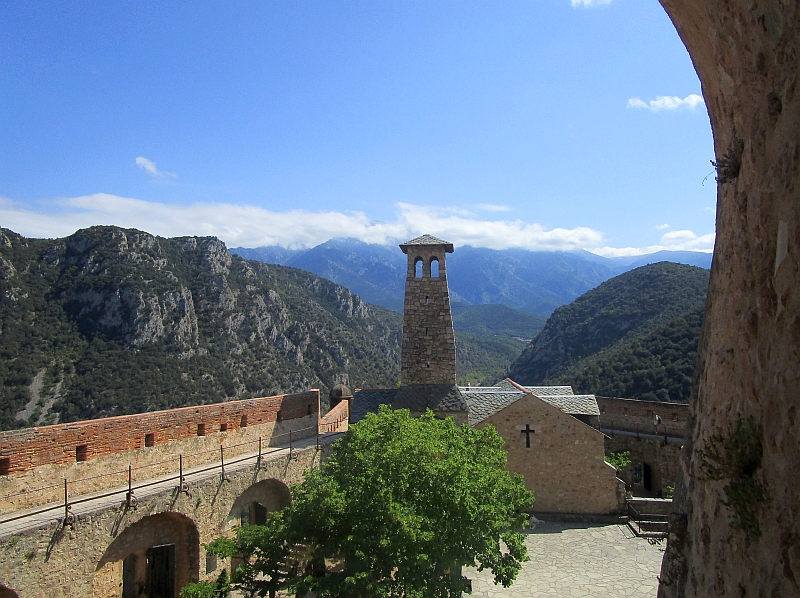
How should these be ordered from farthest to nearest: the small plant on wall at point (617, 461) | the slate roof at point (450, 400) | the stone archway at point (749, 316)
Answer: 1. the small plant on wall at point (617, 461)
2. the slate roof at point (450, 400)
3. the stone archway at point (749, 316)

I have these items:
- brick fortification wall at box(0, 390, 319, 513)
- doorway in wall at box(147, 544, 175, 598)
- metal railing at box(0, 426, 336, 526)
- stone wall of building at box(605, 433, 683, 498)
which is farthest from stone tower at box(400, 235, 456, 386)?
doorway in wall at box(147, 544, 175, 598)

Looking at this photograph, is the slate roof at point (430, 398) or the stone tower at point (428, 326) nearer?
the slate roof at point (430, 398)

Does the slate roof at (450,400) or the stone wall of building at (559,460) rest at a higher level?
the slate roof at (450,400)

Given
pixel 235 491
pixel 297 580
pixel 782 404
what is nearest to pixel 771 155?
pixel 782 404

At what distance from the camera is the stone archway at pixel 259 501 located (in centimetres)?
1536

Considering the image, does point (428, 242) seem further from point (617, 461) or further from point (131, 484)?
point (131, 484)

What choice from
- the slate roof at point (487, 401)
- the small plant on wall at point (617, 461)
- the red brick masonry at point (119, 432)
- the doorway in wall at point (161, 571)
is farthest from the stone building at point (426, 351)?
the doorway in wall at point (161, 571)

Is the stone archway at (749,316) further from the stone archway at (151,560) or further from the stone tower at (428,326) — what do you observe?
the stone tower at (428,326)

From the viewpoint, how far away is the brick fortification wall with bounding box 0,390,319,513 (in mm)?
12242

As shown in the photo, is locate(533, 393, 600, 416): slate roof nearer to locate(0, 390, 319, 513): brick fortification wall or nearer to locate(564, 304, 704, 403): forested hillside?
locate(0, 390, 319, 513): brick fortification wall

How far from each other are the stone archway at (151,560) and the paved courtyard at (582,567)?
7659 millimetres

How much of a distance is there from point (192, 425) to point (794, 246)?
16517 millimetres

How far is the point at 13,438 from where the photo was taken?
12227 millimetres

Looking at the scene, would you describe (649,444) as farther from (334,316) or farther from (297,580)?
(334,316)
